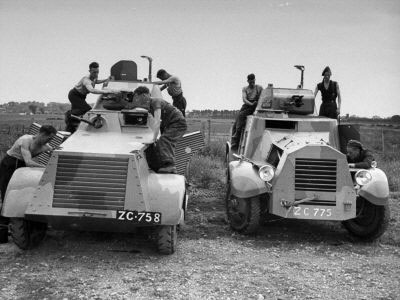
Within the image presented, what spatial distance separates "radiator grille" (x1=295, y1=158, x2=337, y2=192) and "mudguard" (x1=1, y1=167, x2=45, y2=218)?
11.7 feet

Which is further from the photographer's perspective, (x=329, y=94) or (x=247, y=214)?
(x=329, y=94)

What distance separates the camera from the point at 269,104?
10117mm

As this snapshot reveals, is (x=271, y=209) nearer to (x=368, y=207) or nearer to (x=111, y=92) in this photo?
(x=368, y=207)

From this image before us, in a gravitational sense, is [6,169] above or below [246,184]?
above

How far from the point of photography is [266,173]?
7.73 metres

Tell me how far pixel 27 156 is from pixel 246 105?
5.36 meters

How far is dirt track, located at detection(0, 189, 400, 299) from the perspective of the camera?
5.33m

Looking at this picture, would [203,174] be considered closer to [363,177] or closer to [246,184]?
[246,184]

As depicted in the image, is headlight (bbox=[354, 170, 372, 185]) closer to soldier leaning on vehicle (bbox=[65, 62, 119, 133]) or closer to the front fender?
the front fender

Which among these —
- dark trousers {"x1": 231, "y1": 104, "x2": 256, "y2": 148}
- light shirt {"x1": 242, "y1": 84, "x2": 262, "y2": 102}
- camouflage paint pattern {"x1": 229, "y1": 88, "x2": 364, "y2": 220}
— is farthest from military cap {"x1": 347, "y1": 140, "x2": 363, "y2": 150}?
light shirt {"x1": 242, "y1": 84, "x2": 262, "y2": 102}

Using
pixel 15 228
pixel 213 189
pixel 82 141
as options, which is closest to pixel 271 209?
pixel 82 141

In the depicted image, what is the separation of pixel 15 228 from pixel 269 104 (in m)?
5.45

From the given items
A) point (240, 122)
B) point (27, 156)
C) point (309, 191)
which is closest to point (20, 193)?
point (27, 156)

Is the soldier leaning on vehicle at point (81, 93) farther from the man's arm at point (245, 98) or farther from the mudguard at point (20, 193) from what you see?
the man's arm at point (245, 98)
